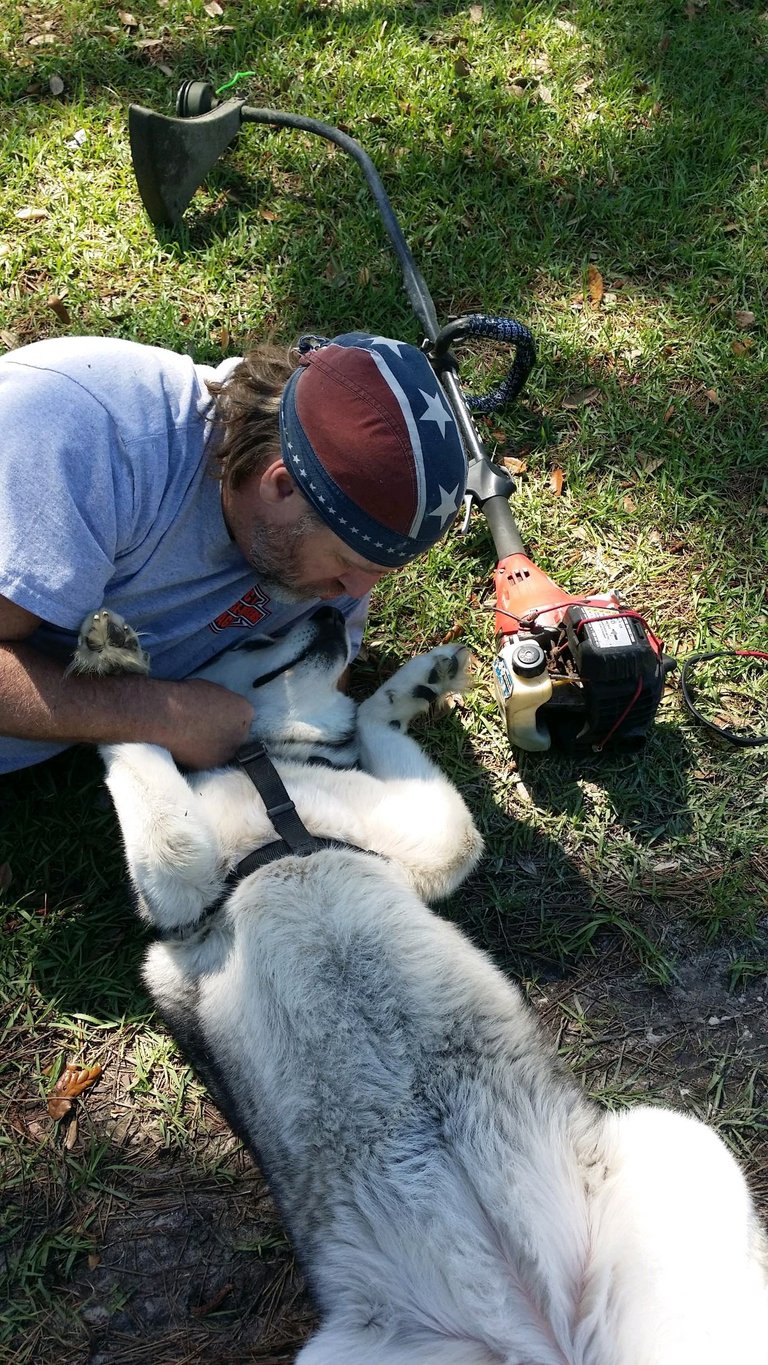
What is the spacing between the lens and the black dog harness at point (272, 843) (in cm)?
285

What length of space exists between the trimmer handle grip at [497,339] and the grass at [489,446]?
0.80 feet

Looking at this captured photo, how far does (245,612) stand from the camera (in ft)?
10.5

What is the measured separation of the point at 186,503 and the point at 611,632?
147 centimetres

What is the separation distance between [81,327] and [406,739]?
2561mm

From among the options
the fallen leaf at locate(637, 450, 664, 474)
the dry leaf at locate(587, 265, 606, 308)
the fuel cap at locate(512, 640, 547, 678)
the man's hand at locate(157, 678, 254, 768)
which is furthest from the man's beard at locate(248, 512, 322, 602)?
the dry leaf at locate(587, 265, 606, 308)

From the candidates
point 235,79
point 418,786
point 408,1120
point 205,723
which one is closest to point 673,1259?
point 408,1120

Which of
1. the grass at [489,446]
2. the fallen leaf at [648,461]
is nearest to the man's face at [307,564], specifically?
the grass at [489,446]

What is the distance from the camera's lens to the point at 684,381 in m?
4.39

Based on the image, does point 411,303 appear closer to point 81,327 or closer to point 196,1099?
point 81,327

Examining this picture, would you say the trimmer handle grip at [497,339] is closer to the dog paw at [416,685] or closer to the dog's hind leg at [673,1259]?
the dog paw at [416,685]

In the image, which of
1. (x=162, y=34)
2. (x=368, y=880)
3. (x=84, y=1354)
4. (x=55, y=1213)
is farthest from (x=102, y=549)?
(x=162, y=34)

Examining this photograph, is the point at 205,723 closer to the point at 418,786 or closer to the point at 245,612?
the point at 245,612

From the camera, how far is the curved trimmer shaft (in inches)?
148

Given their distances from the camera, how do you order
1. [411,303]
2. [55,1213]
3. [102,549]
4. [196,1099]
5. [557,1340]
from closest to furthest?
[557,1340], [102,549], [55,1213], [196,1099], [411,303]
